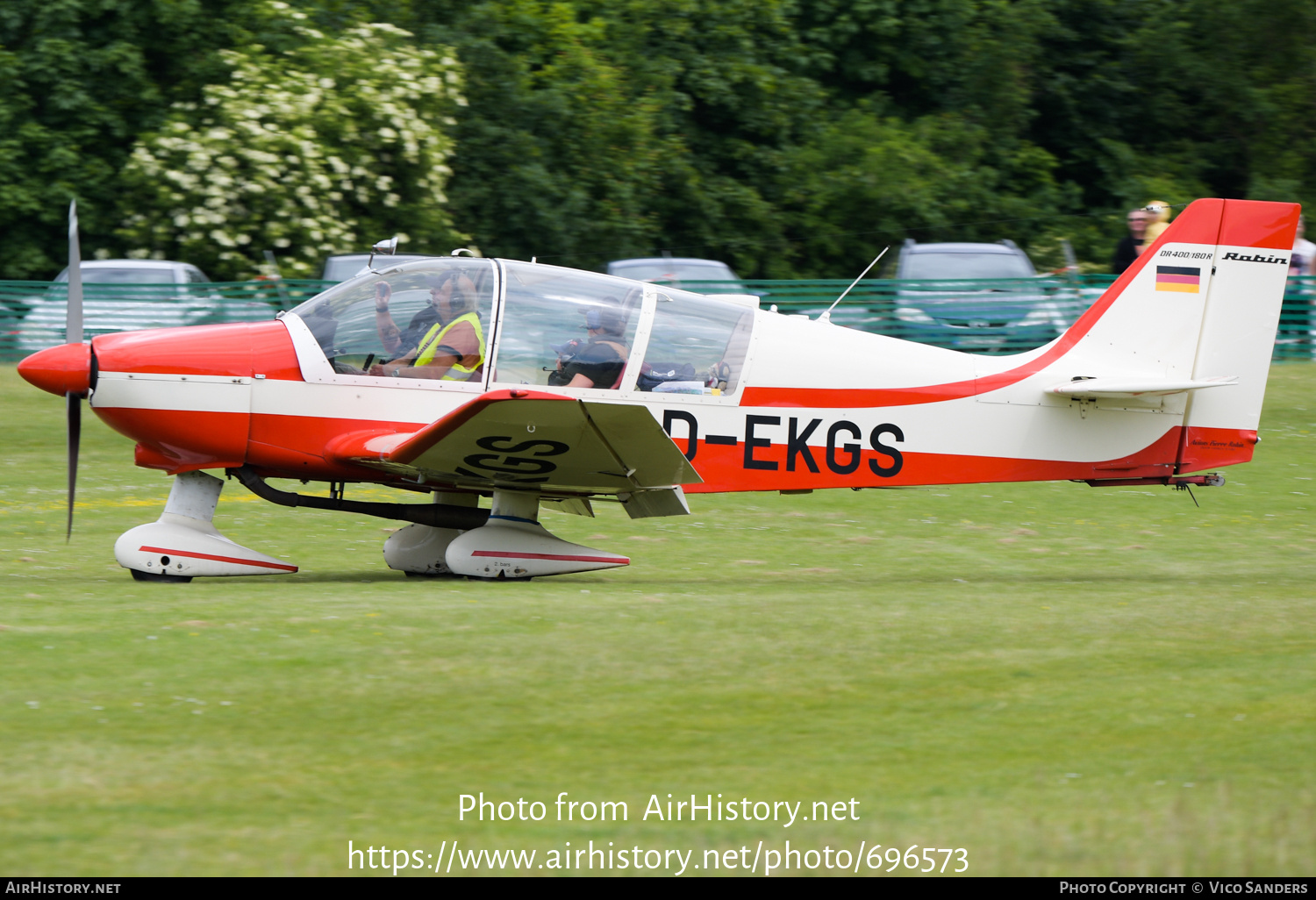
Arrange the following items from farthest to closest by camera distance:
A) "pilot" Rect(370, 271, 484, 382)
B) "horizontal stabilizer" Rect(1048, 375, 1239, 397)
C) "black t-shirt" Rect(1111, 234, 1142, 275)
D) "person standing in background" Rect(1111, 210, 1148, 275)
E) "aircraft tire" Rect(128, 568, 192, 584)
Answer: "black t-shirt" Rect(1111, 234, 1142, 275), "person standing in background" Rect(1111, 210, 1148, 275), "horizontal stabilizer" Rect(1048, 375, 1239, 397), "pilot" Rect(370, 271, 484, 382), "aircraft tire" Rect(128, 568, 192, 584)

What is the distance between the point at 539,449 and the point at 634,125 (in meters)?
22.4

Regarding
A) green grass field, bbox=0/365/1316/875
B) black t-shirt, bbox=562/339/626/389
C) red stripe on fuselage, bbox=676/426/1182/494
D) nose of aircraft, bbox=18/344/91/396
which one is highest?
black t-shirt, bbox=562/339/626/389

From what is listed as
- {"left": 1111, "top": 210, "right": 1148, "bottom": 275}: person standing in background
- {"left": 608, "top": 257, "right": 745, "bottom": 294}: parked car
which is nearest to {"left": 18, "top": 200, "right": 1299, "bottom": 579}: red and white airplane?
{"left": 1111, "top": 210, "right": 1148, "bottom": 275}: person standing in background

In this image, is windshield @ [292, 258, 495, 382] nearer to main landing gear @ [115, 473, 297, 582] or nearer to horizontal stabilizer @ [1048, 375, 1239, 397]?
main landing gear @ [115, 473, 297, 582]

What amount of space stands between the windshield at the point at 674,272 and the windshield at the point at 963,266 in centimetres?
274

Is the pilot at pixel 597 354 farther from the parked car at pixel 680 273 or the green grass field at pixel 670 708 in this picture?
the parked car at pixel 680 273

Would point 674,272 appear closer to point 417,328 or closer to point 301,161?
point 301,161

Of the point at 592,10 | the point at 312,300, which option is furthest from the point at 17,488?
the point at 592,10

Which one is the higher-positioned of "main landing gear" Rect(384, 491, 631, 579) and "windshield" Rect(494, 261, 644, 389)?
"windshield" Rect(494, 261, 644, 389)

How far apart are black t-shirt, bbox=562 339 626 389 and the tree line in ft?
54.5

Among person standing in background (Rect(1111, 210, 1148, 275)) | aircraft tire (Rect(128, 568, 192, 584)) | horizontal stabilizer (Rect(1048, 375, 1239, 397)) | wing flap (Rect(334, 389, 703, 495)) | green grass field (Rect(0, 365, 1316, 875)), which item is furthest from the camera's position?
person standing in background (Rect(1111, 210, 1148, 275))

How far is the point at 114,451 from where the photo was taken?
580 inches

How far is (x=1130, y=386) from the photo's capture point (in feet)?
29.1

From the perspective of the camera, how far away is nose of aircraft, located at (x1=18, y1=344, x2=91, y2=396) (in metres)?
7.84
